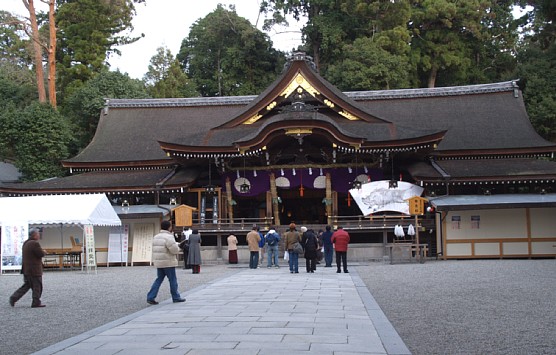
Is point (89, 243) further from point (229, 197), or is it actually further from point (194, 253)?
point (229, 197)

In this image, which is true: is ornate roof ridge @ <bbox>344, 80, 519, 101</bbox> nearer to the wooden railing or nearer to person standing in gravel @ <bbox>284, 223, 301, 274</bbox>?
the wooden railing

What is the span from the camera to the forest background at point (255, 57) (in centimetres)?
3212

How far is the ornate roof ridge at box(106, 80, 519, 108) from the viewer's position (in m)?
29.4

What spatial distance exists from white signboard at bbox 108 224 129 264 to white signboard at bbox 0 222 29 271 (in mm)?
4615

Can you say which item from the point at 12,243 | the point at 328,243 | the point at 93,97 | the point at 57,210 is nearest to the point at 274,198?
the point at 328,243

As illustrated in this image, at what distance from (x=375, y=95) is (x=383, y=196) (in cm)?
894

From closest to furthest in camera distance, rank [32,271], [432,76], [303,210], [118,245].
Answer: [32,271] → [118,245] → [303,210] → [432,76]

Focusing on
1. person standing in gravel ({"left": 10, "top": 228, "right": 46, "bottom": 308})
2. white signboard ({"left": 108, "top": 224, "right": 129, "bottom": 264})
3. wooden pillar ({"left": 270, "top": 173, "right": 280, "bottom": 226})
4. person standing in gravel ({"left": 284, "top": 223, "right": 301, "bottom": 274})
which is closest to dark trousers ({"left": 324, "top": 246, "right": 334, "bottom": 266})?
person standing in gravel ({"left": 284, "top": 223, "right": 301, "bottom": 274})

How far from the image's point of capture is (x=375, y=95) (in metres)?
30.6

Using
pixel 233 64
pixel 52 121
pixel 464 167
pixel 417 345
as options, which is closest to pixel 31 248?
pixel 417 345

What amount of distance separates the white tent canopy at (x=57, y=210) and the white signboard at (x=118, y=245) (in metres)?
3.49

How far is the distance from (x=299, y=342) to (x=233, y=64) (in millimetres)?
37592

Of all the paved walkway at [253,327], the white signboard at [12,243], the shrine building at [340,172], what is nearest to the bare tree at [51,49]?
the shrine building at [340,172]

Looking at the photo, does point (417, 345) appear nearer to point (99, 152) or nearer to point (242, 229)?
point (242, 229)
